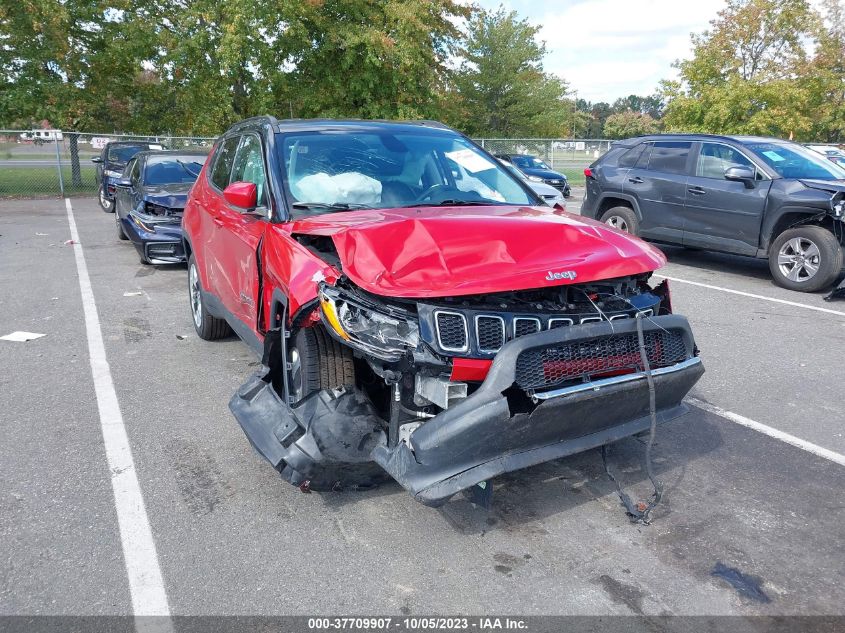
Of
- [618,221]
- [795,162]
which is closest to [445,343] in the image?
[795,162]

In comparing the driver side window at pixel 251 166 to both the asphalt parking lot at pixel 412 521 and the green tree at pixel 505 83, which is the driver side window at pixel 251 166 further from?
the green tree at pixel 505 83

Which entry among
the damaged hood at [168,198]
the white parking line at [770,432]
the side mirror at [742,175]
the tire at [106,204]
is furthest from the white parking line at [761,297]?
the tire at [106,204]

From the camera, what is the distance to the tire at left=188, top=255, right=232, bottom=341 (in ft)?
19.6

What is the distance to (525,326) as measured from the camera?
9.75 feet

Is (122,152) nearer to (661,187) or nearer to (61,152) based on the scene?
(61,152)

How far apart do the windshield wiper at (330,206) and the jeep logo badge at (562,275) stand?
1.40 meters

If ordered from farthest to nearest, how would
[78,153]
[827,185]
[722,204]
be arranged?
[78,153] < [722,204] < [827,185]

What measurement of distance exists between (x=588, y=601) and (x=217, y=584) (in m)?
1.49

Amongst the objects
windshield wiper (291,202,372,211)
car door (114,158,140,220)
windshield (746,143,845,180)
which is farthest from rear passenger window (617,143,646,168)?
windshield wiper (291,202,372,211)

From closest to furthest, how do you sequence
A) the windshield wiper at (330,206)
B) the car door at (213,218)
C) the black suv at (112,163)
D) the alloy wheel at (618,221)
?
the windshield wiper at (330,206) → the car door at (213,218) → the alloy wheel at (618,221) → the black suv at (112,163)

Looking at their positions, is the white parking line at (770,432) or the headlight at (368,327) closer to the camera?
the headlight at (368,327)

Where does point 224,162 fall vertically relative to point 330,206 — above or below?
above

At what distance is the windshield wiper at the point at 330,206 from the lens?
3.96 meters

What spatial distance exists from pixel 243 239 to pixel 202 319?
197 cm
